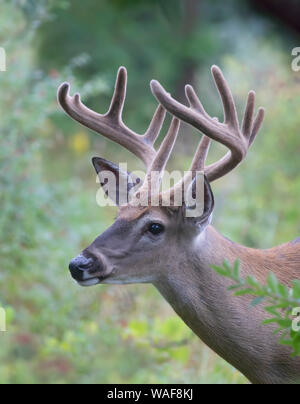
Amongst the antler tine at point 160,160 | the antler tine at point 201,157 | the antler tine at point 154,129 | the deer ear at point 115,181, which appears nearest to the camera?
the antler tine at point 201,157

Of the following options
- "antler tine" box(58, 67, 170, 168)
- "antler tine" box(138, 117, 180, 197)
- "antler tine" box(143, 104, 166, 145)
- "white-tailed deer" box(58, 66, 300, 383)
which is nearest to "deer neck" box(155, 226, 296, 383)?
"white-tailed deer" box(58, 66, 300, 383)

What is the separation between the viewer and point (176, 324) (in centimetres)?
523

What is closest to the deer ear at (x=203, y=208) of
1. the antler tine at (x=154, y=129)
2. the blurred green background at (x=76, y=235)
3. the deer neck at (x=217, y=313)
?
the deer neck at (x=217, y=313)

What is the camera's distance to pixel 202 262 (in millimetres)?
3342

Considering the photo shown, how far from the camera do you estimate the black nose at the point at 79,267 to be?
10.3 feet

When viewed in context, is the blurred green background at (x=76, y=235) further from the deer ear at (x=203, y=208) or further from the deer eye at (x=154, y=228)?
the deer ear at (x=203, y=208)

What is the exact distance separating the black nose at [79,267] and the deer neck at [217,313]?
1.23 feet

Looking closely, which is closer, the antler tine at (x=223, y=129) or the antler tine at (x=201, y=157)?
the antler tine at (x=223, y=129)

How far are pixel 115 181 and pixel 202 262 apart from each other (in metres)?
0.77

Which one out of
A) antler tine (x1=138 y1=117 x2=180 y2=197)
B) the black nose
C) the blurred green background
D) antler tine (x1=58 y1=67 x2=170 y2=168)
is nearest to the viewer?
the black nose

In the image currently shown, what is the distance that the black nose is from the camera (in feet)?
10.3

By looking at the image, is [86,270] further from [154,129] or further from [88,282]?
[154,129]

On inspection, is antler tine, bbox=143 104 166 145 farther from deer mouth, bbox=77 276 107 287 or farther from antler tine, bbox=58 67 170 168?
deer mouth, bbox=77 276 107 287

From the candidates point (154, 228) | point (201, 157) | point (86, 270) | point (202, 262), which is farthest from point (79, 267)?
point (201, 157)
